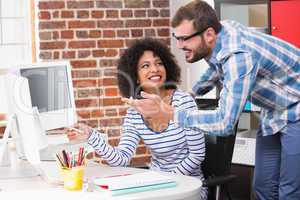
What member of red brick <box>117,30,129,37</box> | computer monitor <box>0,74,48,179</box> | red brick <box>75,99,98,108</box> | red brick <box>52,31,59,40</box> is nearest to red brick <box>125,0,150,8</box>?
red brick <box>117,30,129,37</box>

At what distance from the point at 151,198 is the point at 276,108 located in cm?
81

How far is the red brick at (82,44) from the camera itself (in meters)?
4.25

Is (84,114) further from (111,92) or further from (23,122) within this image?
(23,122)

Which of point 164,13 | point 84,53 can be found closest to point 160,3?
point 164,13

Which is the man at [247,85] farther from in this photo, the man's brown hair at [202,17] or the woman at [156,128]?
the woman at [156,128]

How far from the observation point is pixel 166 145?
2596 mm

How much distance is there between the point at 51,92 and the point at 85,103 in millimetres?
1952

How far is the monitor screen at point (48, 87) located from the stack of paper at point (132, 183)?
1.53 ft

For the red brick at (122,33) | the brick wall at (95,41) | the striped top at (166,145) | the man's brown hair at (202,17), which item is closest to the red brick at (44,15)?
the brick wall at (95,41)

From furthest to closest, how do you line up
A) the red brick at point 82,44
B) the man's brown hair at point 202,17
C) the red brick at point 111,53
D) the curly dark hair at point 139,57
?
the red brick at point 111,53 < the red brick at point 82,44 < the curly dark hair at point 139,57 < the man's brown hair at point 202,17

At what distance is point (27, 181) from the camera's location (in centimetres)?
218

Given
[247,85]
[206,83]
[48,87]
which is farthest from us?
[206,83]

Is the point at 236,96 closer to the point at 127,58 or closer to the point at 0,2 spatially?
the point at 127,58

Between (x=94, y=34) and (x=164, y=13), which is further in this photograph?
(x=164, y=13)
